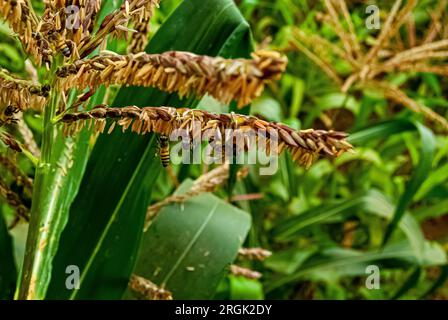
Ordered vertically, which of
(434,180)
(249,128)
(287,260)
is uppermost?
(249,128)

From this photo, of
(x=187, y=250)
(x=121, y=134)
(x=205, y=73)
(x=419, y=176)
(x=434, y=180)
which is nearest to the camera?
(x=205, y=73)

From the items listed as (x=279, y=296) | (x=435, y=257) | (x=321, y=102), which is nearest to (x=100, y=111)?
(x=279, y=296)

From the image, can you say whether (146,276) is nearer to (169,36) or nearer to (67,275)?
(67,275)

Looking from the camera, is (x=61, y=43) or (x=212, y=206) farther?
(x=212, y=206)

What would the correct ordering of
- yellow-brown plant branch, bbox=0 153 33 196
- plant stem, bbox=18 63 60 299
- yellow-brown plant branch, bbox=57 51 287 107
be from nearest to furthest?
1. yellow-brown plant branch, bbox=57 51 287 107
2. plant stem, bbox=18 63 60 299
3. yellow-brown plant branch, bbox=0 153 33 196

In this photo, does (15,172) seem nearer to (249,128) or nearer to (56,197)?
(56,197)

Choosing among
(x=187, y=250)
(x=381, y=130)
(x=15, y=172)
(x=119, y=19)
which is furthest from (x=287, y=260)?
(x=119, y=19)

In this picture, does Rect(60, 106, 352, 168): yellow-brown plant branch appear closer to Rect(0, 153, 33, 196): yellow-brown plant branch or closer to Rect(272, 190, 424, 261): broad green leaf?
Rect(0, 153, 33, 196): yellow-brown plant branch

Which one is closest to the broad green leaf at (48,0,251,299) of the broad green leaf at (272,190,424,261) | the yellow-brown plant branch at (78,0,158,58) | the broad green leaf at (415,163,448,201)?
Answer: the yellow-brown plant branch at (78,0,158,58)
